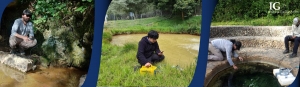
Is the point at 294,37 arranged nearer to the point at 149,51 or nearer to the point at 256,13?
the point at 256,13

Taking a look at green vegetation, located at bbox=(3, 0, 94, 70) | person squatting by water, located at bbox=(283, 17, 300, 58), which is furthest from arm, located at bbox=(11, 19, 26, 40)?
person squatting by water, located at bbox=(283, 17, 300, 58)

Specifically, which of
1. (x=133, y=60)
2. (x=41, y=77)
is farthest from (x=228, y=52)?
(x=41, y=77)

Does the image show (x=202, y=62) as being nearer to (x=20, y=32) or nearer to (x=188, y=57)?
(x=188, y=57)

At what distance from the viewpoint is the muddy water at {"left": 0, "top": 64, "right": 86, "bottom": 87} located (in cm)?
338

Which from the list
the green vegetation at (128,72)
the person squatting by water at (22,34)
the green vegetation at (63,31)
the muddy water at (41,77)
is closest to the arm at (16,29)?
the person squatting by water at (22,34)

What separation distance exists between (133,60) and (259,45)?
1.38 m

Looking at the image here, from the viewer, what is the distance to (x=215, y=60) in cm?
328

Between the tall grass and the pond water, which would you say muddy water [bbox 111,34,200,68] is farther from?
the pond water

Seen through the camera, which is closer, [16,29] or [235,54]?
[235,54]

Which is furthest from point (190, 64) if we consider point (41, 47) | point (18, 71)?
point (18, 71)

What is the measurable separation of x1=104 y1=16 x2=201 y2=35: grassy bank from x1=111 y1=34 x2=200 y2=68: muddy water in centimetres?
6

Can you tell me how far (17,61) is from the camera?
3.42m

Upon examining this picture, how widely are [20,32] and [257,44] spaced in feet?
8.71

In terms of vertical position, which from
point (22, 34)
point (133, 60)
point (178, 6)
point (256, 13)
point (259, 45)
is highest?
point (178, 6)
